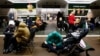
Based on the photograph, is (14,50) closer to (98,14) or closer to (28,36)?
(28,36)

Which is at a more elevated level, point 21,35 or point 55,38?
point 21,35

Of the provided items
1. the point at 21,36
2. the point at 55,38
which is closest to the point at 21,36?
the point at 21,36

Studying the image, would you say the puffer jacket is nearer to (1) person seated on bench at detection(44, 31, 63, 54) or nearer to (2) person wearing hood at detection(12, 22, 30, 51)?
(2) person wearing hood at detection(12, 22, 30, 51)

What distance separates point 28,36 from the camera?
9.36 m

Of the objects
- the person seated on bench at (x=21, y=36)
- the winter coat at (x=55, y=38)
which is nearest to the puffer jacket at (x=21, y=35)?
the person seated on bench at (x=21, y=36)

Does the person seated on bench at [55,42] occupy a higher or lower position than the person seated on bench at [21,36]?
lower

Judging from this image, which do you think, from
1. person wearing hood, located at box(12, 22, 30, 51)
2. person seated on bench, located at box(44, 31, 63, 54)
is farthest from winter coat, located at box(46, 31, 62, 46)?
person wearing hood, located at box(12, 22, 30, 51)

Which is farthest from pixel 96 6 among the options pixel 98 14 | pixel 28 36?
pixel 28 36

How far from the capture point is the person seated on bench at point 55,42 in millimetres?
9442

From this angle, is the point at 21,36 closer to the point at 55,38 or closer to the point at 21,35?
the point at 21,35

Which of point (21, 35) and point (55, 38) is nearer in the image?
point (21, 35)

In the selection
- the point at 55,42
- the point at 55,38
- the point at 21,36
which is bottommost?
the point at 55,42

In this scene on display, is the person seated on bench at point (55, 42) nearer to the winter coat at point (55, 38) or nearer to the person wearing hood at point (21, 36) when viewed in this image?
the winter coat at point (55, 38)

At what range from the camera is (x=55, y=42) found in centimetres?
964
